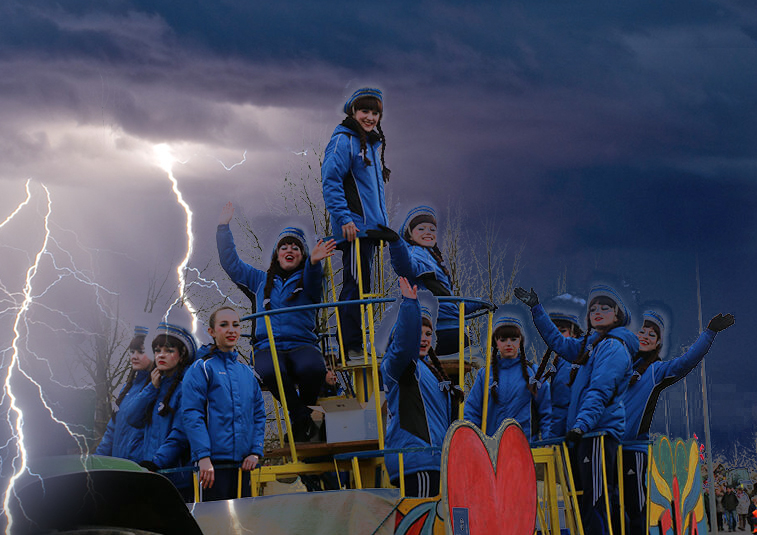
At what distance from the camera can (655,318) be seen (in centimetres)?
921

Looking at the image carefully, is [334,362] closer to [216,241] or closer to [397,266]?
[397,266]

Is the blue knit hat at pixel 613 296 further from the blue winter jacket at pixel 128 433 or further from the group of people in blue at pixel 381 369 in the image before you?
the blue winter jacket at pixel 128 433

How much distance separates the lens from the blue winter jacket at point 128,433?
23.4ft

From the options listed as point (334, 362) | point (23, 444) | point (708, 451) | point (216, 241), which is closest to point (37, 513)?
point (23, 444)

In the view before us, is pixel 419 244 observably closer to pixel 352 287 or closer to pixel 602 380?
pixel 352 287

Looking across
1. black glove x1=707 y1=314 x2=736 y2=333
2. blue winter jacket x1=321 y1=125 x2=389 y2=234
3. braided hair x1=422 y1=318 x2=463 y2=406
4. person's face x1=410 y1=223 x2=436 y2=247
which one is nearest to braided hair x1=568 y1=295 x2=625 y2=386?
black glove x1=707 y1=314 x2=736 y2=333

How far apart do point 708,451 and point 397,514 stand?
1351 centimetres

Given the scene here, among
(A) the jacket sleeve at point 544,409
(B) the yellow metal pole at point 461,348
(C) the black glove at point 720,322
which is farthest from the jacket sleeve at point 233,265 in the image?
(C) the black glove at point 720,322

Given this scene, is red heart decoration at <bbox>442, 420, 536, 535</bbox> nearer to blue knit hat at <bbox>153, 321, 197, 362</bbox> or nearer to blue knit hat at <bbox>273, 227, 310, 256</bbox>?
blue knit hat at <bbox>273, 227, 310, 256</bbox>

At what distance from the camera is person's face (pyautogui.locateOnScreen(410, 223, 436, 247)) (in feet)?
25.9

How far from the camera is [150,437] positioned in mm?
6953

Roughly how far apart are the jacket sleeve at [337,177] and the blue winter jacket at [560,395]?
343cm

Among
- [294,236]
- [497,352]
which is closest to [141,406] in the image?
[294,236]

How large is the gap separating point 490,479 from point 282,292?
2604 mm
